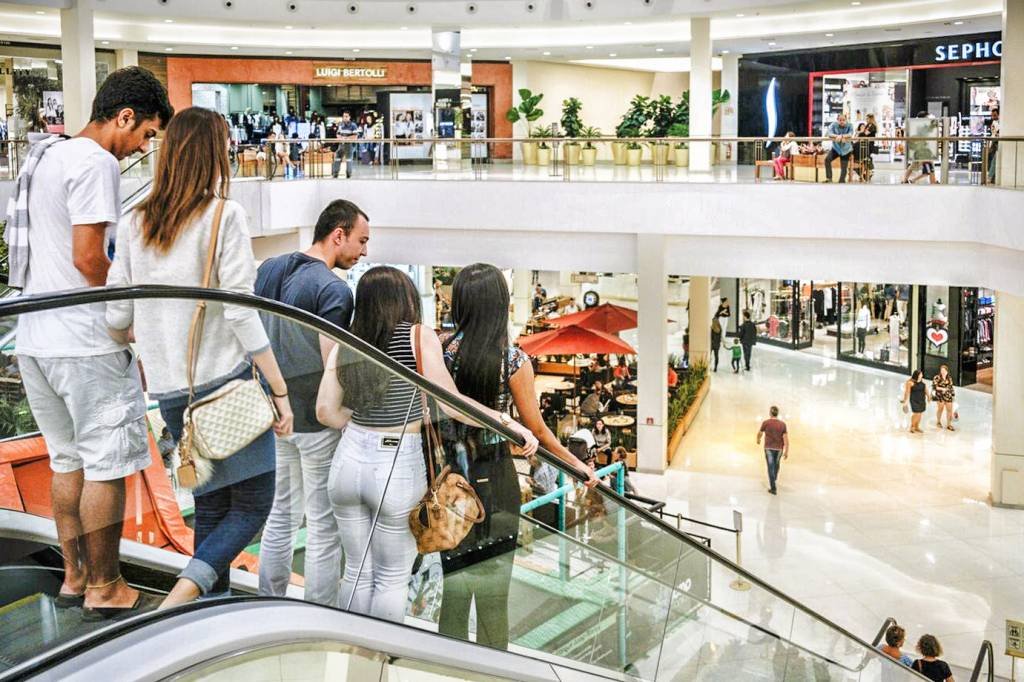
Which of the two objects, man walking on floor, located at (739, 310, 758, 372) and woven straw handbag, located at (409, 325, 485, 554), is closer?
woven straw handbag, located at (409, 325, 485, 554)

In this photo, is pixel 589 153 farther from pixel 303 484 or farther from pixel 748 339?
pixel 303 484

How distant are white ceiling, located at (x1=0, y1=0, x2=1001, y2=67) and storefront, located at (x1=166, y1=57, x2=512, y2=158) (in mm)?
1590

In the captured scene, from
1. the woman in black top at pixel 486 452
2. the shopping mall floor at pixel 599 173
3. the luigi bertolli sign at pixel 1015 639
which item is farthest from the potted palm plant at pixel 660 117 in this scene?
the woman in black top at pixel 486 452

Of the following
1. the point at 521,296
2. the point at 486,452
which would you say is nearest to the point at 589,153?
the point at 521,296

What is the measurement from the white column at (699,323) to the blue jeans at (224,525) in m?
20.7

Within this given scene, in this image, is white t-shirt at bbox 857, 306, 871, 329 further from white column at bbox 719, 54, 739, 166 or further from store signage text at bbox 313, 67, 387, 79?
store signage text at bbox 313, 67, 387, 79

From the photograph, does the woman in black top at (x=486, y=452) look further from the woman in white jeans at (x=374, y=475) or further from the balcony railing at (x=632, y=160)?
the balcony railing at (x=632, y=160)

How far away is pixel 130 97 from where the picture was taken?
3250 mm

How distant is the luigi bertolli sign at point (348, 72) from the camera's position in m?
31.0

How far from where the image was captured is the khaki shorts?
97.3 inches

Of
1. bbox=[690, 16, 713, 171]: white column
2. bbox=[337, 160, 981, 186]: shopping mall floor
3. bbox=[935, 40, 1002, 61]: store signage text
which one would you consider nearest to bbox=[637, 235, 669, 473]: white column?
bbox=[337, 160, 981, 186]: shopping mall floor

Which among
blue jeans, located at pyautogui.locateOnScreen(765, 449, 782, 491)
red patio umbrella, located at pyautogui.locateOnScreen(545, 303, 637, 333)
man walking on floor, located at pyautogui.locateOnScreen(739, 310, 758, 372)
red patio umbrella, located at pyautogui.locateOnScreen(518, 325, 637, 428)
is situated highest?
red patio umbrella, located at pyautogui.locateOnScreen(545, 303, 637, 333)

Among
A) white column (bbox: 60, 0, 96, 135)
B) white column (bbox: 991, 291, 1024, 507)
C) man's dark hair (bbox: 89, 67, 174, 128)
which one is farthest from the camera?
white column (bbox: 60, 0, 96, 135)

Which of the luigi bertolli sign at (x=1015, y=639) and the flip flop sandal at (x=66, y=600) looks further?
the luigi bertolli sign at (x=1015, y=639)
